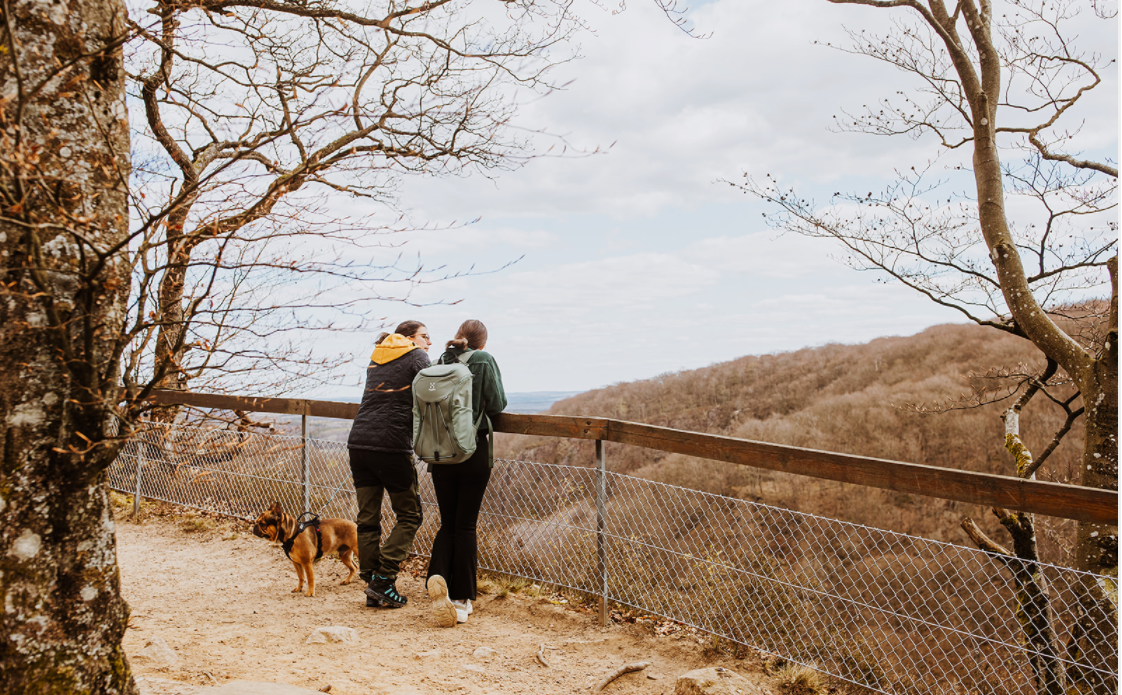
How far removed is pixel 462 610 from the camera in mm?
Result: 4371

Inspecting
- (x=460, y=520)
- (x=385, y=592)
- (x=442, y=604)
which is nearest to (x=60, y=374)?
(x=460, y=520)

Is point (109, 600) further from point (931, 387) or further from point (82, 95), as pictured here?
point (931, 387)

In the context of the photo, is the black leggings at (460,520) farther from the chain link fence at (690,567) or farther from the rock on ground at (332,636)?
the rock on ground at (332,636)

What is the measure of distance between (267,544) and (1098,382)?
7228 mm

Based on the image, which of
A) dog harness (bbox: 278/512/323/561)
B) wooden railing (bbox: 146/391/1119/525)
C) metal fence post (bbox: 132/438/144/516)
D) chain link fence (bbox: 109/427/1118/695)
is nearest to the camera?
wooden railing (bbox: 146/391/1119/525)

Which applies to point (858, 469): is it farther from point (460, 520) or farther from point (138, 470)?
point (138, 470)

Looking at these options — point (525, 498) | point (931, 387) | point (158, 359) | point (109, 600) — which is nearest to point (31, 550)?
point (109, 600)

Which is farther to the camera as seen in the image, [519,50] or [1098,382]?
[519,50]

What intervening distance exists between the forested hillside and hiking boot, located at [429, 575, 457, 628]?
5.41 metres

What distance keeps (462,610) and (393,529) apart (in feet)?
2.34

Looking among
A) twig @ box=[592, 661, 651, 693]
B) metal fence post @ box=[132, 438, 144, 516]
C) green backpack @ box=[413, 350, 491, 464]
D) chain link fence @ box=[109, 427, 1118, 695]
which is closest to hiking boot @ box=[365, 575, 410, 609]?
chain link fence @ box=[109, 427, 1118, 695]

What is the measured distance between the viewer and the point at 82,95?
8.09 feet

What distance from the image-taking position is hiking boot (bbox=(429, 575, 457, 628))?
13.9 ft

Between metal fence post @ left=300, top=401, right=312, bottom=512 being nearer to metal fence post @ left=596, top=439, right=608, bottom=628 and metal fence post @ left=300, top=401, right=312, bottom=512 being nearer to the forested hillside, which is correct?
metal fence post @ left=596, top=439, right=608, bottom=628
